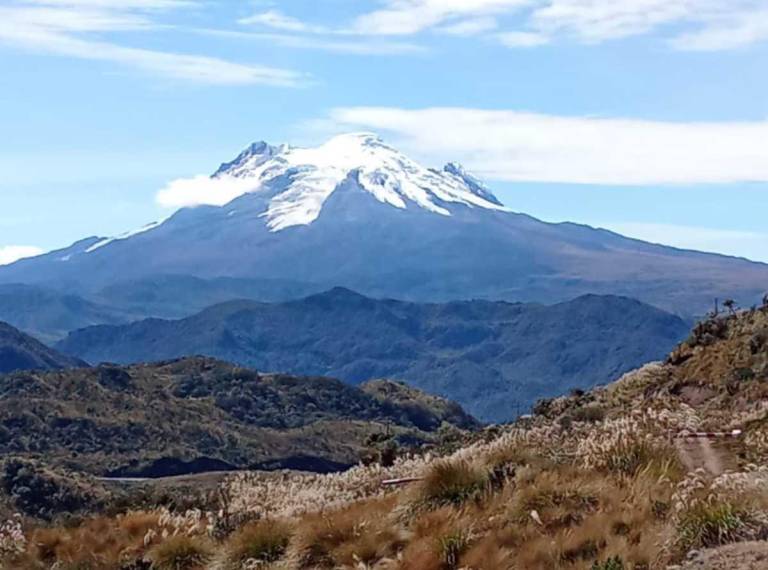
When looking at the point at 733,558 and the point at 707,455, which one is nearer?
the point at 733,558

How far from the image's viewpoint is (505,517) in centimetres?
1191

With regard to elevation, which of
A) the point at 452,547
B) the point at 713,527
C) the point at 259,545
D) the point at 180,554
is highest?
the point at 713,527

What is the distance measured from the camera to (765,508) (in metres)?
10.7

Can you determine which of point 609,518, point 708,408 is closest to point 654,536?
point 609,518

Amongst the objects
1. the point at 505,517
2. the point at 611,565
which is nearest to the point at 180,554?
the point at 505,517

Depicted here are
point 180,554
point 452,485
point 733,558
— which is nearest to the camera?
point 733,558

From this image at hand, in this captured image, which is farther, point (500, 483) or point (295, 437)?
point (295, 437)

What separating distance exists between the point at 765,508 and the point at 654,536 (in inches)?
33.7

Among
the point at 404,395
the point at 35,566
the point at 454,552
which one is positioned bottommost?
the point at 404,395

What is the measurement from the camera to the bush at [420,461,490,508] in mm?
12766

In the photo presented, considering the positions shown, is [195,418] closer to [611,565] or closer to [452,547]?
[452,547]

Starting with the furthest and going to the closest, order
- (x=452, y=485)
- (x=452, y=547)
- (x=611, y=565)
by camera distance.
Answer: (x=452, y=485)
(x=452, y=547)
(x=611, y=565)

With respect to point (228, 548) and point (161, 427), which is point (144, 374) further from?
point (228, 548)

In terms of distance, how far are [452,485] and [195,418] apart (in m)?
111
